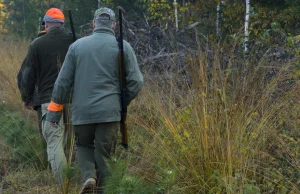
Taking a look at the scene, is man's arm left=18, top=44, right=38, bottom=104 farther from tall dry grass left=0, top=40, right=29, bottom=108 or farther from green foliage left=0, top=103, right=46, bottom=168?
tall dry grass left=0, top=40, right=29, bottom=108

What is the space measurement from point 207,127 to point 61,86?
1.52 m

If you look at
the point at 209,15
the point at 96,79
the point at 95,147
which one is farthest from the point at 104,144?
the point at 209,15

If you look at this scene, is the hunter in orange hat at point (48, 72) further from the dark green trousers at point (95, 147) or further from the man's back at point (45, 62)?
the dark green trousers at point (95, 147)

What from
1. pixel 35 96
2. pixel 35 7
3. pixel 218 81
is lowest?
pixel 35 7

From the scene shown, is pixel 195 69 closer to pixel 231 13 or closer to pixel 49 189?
pixel 49 189

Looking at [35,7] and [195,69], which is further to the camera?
[35,7]

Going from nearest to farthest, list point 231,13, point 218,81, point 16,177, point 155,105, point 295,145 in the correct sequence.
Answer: point 295,145
point 218,81
point 155,105
point 16,177
point 231,13

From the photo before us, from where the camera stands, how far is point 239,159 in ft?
15.8

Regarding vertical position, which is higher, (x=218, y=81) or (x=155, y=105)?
(x=218, y=81)

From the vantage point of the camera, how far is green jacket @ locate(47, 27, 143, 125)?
534 centimetres

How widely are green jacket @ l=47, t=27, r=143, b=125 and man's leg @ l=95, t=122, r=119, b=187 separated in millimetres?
134

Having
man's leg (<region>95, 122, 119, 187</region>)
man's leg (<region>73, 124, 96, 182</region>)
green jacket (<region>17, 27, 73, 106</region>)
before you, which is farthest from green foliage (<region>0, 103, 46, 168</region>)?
man's leg (<region>95, 122, 119, 187</region>)

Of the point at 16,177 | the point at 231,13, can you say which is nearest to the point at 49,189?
the point at 16,177

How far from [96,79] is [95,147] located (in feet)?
2.41
